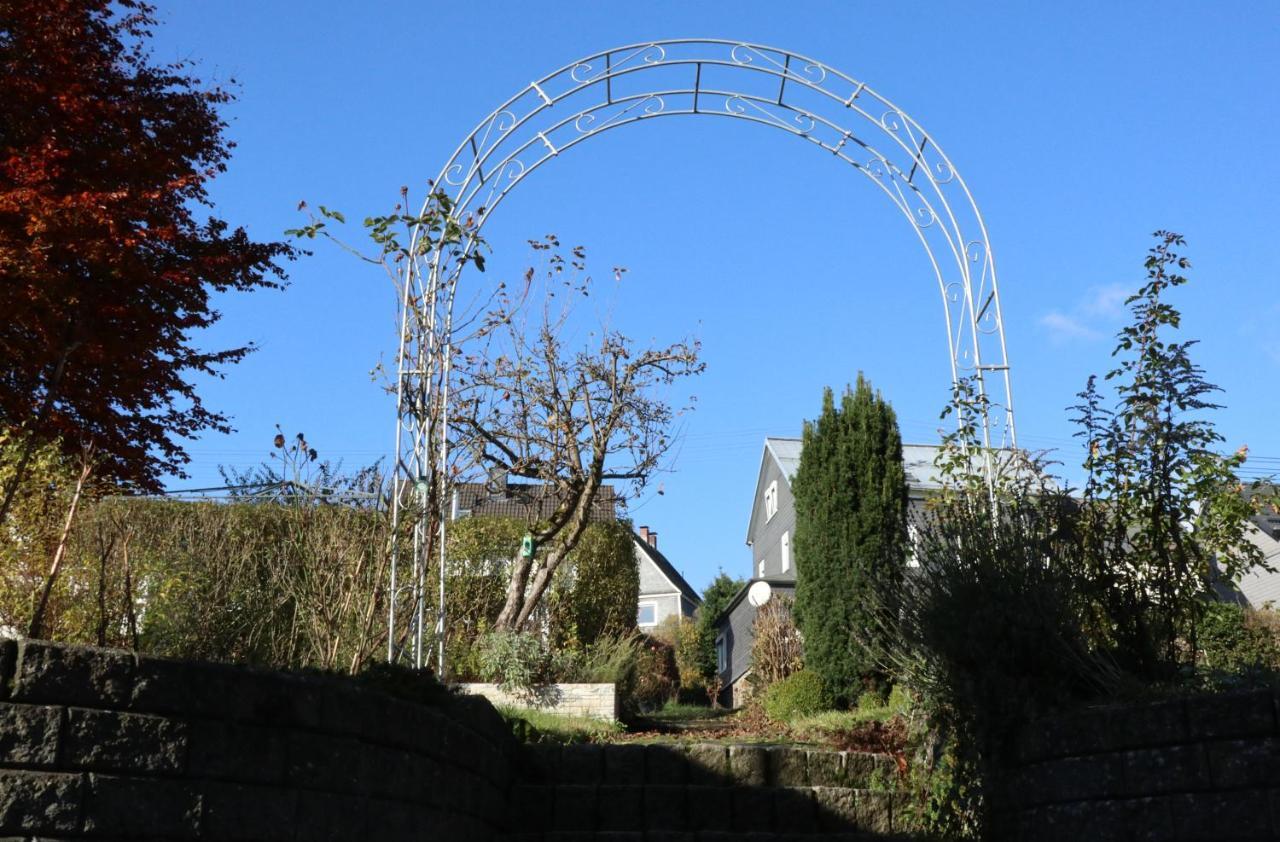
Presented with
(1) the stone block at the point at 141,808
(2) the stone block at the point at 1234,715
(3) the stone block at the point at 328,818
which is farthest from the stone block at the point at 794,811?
(1) the stone block at the point at 141,808

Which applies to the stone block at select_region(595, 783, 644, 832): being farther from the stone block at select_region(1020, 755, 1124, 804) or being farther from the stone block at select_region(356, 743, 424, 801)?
the stone block at select_region(1020, 755, 1124, 804)

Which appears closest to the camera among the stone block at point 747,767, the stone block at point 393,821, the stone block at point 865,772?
the stone block at point 393,821

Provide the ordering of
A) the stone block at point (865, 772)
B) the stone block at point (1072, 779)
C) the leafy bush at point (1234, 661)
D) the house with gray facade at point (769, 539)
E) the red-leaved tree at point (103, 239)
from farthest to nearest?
1. the house with gray facade at point (769, 539)
2. the red-leaved tree at point (103, 239)
3. the stone block at point (865, 772)
4. the leafy bush at point (1234, 661)
5. the stone block at point (1072, 779)

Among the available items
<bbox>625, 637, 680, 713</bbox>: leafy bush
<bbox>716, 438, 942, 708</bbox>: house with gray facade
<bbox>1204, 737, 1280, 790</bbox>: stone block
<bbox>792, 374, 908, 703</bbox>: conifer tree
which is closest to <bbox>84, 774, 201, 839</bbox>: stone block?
<bbox>1204, 737, 1280, 790</bbox>: stone block

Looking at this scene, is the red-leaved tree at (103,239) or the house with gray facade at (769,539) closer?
the red-leaved tree at (103,239)

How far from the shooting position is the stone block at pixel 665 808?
5629 millimetres

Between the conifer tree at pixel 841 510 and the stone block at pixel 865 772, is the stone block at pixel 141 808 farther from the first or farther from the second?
the conifer tree at pixel 841 510

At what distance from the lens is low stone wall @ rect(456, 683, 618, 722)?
A: 9.79 meters

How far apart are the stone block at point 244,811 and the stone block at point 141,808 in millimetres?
50

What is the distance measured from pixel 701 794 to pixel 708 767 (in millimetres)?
227

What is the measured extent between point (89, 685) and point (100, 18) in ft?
30.2

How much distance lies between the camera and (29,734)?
9.55ft

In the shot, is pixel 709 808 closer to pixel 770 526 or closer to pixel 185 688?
pixel 185 688

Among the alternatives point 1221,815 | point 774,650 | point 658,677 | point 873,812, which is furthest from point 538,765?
point 658,677
